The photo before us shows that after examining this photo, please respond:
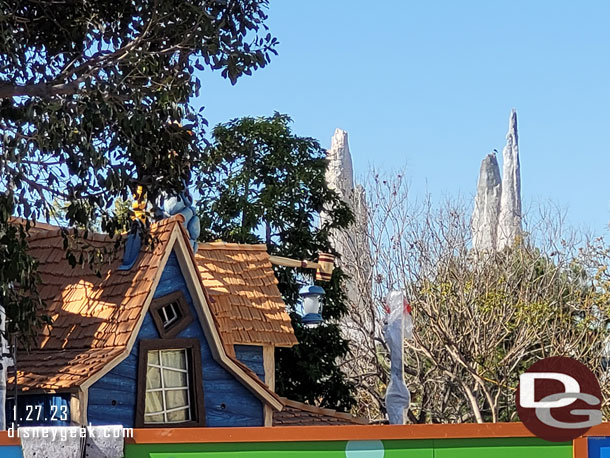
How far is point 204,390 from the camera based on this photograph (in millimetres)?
12750

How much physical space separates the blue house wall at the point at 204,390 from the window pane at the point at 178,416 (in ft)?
0.82

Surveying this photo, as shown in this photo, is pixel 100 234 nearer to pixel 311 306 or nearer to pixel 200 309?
pixel 200 309

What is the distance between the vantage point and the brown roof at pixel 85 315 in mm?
11781

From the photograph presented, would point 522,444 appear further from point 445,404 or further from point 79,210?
point 445,404

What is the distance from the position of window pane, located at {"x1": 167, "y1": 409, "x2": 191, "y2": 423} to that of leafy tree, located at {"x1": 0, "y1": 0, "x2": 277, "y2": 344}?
2340 millimetres

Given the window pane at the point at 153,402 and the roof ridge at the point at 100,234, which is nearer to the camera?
the window pane at the point at 153,402

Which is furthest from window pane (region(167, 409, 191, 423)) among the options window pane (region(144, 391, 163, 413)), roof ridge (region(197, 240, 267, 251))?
roof ridge (region(197, 240, 267, 251))

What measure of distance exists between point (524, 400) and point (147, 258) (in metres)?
7.01

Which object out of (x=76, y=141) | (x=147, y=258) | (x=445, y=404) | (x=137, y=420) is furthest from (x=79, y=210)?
(x=445, y=404)

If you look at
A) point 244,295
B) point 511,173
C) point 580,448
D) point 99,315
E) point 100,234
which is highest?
point 511,173

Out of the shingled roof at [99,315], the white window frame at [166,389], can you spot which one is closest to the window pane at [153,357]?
the white window frame at [166,389]

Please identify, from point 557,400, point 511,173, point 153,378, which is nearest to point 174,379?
point 153,378

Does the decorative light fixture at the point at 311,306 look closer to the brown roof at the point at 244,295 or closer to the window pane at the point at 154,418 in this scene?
the brown roof at the point at 244,295

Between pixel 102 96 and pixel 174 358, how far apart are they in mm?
→ 3605
